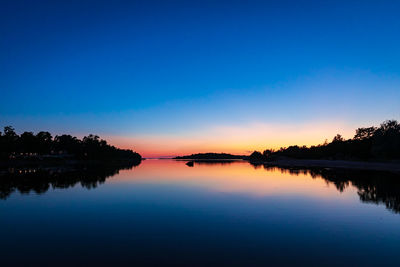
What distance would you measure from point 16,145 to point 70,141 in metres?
42.0

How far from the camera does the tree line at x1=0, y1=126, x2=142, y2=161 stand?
113 metres

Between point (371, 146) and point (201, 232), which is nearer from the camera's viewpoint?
point (201, 232)

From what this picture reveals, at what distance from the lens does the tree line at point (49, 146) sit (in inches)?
4439

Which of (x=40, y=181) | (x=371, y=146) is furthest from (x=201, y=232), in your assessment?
(x=371, y=146)

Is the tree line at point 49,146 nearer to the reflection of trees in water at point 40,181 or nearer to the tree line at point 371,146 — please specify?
the reflection of trees in water at point 40,181

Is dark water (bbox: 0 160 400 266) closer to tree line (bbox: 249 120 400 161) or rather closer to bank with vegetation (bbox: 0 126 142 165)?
tree line (bbox: 249 120 400 161)

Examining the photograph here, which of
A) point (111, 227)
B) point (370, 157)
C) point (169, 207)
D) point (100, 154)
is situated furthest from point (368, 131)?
point (100, 154)

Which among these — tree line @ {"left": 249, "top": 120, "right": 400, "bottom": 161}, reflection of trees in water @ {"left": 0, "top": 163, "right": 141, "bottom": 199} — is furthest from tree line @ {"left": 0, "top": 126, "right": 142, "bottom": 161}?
tree line @ {"left": 249, "top": 120, "right": 400, "bottom": 161}

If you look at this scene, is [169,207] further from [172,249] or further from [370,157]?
[370,157]

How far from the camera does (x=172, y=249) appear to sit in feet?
39.7

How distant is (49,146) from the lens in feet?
443

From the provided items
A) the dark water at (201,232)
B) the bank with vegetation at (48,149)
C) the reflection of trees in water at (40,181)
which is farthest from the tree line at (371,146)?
the bank with vegetation at (48,149)

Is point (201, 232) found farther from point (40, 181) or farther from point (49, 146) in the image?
point (49, 146)

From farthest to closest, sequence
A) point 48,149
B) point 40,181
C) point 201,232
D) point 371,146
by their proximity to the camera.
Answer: point 48,149, point 371,146, point 40,181, point 201,232
